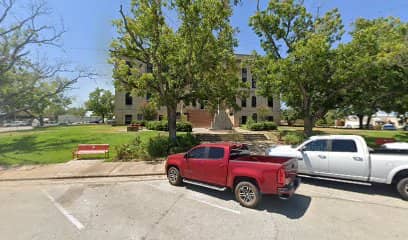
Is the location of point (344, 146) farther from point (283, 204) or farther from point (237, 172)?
point (237, 172)

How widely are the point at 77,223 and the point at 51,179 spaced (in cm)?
517

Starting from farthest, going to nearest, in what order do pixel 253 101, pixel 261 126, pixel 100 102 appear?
pixel 100 102 < pixel 253 101 < pixel 261 126

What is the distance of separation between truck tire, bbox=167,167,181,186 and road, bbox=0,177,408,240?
0.91 ft

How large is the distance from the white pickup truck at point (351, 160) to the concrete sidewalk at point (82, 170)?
602 cm

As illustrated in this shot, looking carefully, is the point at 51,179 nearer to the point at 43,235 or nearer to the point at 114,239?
the point at 43,235

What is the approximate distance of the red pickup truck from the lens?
16.8ft

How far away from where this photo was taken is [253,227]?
4414mm

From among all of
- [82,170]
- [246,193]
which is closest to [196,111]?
[82,170]

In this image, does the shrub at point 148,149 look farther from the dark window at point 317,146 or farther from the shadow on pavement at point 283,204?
A: the dark window at point 317,146

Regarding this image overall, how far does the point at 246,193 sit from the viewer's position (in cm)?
551

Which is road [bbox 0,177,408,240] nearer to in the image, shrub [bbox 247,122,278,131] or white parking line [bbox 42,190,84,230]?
white parking line [bbox 42,190,84,230]

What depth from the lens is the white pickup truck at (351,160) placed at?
591cm

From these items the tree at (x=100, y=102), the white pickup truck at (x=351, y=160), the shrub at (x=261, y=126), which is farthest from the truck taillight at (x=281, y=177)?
the tree at (x=100, y=102)

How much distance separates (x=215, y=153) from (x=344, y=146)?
4.33 m
